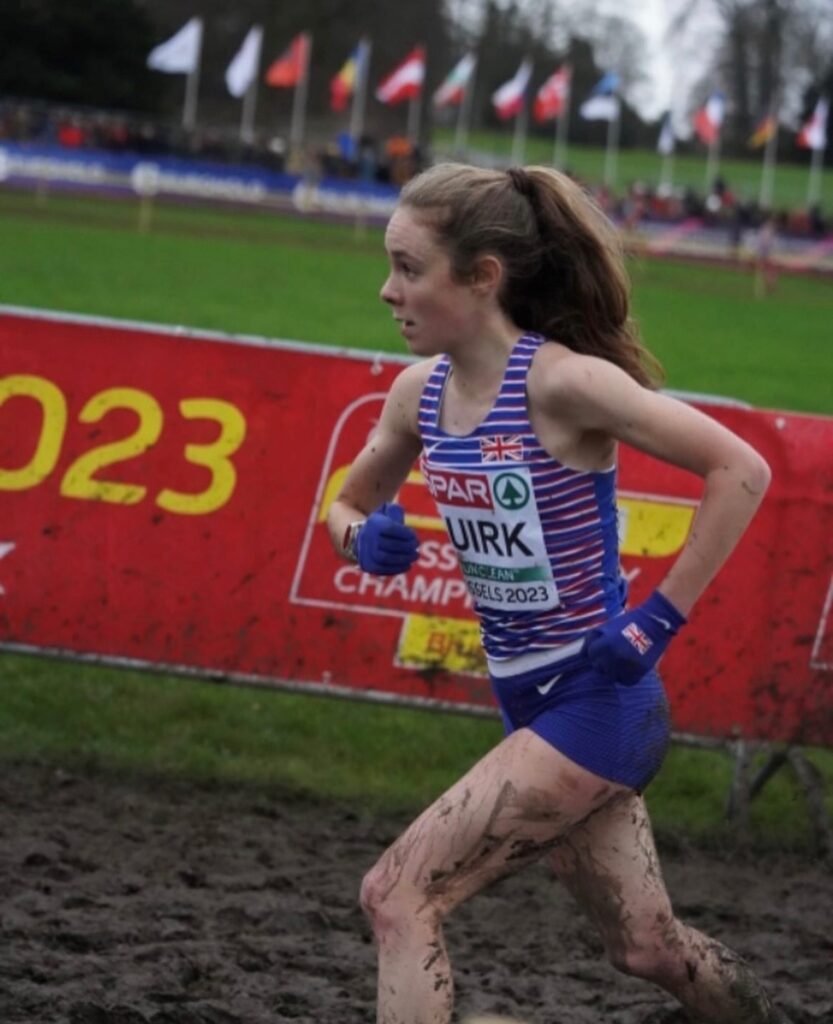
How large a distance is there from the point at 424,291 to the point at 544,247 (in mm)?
280

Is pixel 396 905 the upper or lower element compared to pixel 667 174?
upper

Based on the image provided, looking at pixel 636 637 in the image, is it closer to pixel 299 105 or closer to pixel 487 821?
pixel 487 821

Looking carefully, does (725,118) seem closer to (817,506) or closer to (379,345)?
(379,345)

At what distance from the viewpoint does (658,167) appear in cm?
8394

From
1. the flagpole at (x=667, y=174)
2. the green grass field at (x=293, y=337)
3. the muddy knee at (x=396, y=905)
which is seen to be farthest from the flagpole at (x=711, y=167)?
the muddy knee at (x=396, y=905)

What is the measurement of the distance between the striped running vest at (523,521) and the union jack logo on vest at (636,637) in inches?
8.5

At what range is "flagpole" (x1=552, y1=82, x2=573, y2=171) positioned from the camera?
71.7m

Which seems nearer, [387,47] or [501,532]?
[501,532]

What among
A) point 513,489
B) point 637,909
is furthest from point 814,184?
point 513,489

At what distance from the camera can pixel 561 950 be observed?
6.02 m

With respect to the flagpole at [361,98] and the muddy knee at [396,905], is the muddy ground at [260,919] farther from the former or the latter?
the flagpole at [361,98]

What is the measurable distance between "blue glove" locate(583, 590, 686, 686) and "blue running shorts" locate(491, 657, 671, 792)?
0.41ft

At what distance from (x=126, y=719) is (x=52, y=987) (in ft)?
9.73

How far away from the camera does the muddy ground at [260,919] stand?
208 inches
